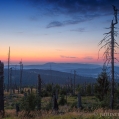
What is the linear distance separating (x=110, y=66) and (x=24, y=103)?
10.3 meters

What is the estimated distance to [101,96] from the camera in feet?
143

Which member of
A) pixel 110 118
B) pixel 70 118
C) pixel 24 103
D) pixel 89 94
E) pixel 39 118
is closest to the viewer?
pixel 110 118

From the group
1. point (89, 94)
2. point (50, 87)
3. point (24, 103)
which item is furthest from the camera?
point (89, 94)

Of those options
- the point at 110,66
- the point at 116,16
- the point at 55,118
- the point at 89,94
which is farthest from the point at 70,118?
the point at 89,94

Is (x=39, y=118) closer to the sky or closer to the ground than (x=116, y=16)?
closer to the ground

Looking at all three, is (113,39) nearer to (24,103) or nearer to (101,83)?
(24,103)

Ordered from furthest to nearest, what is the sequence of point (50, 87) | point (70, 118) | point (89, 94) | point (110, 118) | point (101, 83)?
point (89, 94) → point (50, 87) → point (101, 83) → point (70, 118) → point (110, 118)

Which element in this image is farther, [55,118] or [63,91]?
[63,91]

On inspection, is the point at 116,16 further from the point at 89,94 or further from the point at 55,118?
the point at 89,94

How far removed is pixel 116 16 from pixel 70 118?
14940 millimetres

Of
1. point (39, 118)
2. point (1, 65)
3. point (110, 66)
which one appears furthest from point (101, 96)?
point (39, 118)

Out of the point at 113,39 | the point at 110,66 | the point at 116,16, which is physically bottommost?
the point at 110,66

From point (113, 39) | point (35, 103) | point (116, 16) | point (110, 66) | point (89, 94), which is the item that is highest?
point (116, 16)

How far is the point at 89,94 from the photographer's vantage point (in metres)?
77.8
